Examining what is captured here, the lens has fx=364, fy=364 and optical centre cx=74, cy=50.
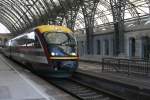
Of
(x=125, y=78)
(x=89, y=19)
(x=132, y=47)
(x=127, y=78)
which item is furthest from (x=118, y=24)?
(x=125, y=78)

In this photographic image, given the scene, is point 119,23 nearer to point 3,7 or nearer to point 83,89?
point 83,89

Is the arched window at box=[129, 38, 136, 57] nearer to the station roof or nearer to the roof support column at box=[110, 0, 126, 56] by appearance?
the roof support column at box=[110, 0, 126, 56]

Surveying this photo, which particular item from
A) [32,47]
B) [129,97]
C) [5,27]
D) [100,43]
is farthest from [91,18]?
[5,27]

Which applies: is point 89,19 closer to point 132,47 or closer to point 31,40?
point 132,47

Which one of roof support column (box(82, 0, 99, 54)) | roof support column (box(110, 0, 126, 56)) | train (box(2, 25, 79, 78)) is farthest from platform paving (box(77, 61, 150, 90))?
roof support column (box(82, 0, 99, 54))

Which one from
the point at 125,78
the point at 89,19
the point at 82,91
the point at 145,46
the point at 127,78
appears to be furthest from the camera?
the point at 89,19

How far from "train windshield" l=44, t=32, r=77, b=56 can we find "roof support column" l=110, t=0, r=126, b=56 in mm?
19967

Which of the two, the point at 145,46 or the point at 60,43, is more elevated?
the point at 60,43

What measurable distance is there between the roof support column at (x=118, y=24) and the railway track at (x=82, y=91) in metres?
20.3

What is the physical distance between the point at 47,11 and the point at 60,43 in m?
51.1

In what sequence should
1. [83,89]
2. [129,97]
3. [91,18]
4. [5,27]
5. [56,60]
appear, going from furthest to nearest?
[5,27] → [91,18] → [56,60] → [83,89] → [129,97]

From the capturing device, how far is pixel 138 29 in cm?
4359

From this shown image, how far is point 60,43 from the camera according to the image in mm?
23500

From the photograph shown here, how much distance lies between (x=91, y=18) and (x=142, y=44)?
57.1 ft
